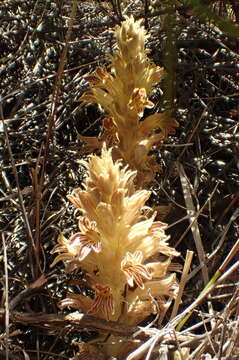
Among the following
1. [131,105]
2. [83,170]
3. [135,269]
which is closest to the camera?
[135,269]

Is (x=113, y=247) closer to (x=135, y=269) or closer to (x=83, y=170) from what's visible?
(x=135, y=269)

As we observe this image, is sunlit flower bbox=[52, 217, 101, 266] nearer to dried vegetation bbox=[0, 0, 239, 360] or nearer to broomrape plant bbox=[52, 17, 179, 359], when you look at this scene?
broomrape plant bbox=[52, 17, 179, 359]

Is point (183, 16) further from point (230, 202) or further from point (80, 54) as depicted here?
point (230, 202)

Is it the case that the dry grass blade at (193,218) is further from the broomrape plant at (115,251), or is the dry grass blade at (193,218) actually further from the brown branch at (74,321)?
the brown branch at (74,321)

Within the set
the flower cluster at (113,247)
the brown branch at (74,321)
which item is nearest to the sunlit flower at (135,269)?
the flower cluster at (113,247)

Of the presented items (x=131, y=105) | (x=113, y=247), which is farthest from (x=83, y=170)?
(x=113, y=247)
